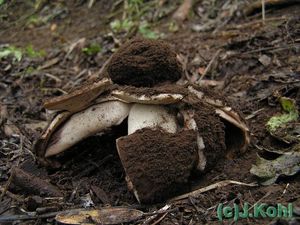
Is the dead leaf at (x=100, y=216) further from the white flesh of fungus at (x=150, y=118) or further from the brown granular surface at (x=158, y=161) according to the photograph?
the white flesh of fungus at (x=150, y=118)

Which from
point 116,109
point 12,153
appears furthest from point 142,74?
point 12,153

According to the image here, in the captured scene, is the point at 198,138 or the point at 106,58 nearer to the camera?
the point at 198,138

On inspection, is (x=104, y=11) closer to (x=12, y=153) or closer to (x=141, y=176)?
(x=12, y=153)

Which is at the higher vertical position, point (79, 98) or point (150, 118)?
point (79, 98)

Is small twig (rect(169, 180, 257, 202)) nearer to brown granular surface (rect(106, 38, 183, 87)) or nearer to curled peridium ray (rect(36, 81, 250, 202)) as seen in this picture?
curled peridium ray (rect(36, 81, 250, 202))

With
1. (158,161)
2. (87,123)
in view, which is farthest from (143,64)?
(158,161)

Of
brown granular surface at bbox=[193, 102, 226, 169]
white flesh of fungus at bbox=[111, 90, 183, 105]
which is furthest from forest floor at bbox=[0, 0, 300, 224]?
white flesh of fungus at bbox=[111, 90, 183, 105]

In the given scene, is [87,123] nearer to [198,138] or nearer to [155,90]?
[155,90]
